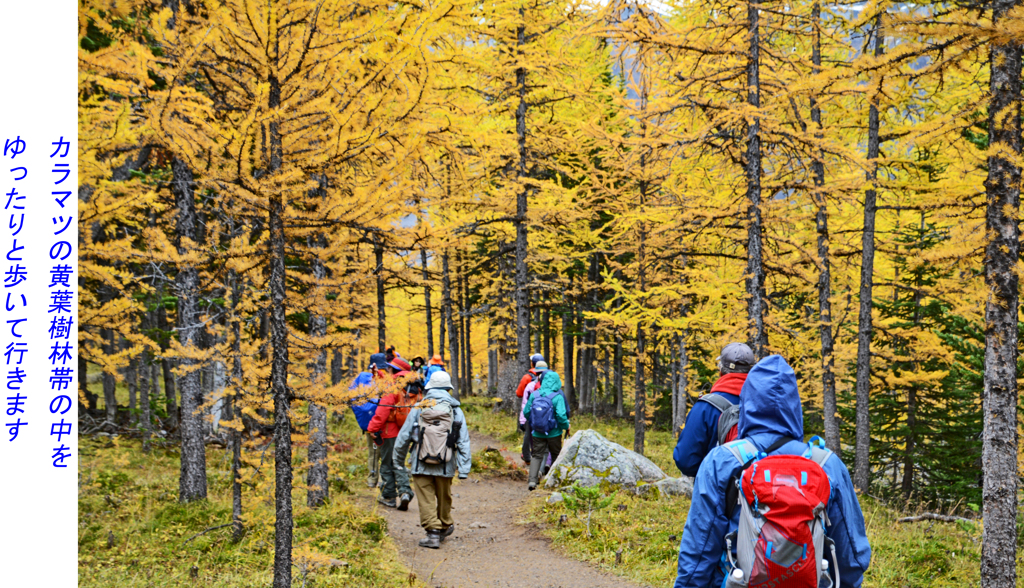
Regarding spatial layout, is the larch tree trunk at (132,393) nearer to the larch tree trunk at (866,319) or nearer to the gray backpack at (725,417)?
the gray backpack at (725,417)

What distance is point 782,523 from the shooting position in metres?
2.82

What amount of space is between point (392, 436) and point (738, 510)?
7650 mm

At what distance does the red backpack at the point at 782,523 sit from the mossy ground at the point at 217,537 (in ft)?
12.1

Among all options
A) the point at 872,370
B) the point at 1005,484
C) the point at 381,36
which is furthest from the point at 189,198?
the point at 872,370

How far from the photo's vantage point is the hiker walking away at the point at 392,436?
31.8 feet

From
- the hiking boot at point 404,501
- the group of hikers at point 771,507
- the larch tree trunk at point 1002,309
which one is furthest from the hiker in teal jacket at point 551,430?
the group of hikers at point 771,507

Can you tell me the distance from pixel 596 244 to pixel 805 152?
33.6 feet

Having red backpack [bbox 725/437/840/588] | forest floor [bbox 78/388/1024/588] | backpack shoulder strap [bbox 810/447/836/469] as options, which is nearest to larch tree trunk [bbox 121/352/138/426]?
forest floor [bbox 78/388/1024/588]

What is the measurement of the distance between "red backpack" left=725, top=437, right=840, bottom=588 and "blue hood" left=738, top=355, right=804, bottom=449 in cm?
22

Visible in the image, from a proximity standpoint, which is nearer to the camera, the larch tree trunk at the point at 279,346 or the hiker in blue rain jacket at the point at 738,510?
the hiker in blue rain jacket at the point at 738,510

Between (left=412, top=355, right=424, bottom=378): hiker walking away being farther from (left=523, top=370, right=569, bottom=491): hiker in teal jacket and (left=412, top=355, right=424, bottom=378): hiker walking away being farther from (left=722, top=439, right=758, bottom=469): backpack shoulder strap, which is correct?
(left=722, top=439, right=758, bottom=469): backpack shoulder strap

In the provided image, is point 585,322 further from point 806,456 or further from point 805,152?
point 806,456

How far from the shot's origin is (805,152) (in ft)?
35.5

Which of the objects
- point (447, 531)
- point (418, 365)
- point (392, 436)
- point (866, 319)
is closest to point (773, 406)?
point (447, 531)
